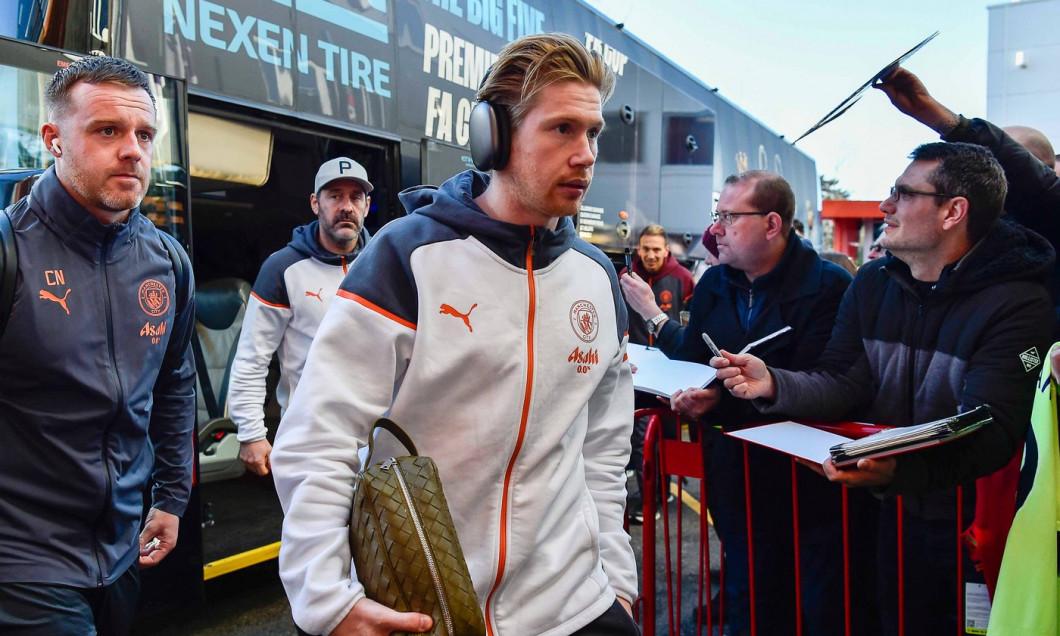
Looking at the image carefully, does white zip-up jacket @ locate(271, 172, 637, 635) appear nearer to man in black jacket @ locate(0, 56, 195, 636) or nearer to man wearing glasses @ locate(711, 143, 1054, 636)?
man in black jacket @ locate(0, 56, 195, 636)

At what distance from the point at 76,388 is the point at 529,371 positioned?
4.05 ft

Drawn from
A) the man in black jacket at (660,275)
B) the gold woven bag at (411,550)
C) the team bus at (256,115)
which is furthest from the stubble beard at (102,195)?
the man in black jacket at (660,275)

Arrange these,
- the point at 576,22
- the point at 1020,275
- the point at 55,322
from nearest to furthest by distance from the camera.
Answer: the point at 55,322, the point at 1020,275, the point at 576,22

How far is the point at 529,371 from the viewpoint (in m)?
1.60

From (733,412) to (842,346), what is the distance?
51 centimetres

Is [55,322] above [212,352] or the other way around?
above

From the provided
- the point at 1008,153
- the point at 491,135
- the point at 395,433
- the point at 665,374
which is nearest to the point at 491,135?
the point at 491,135

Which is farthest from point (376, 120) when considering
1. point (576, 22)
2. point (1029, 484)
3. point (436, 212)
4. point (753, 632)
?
point (1029, 484)

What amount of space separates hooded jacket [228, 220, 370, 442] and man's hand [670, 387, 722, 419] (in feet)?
6.13

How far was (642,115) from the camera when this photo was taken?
7.39 meters

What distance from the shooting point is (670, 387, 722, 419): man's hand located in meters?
2.92

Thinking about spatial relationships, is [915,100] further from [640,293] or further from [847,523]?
[847,523]

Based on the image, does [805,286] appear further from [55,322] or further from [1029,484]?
[55,322]

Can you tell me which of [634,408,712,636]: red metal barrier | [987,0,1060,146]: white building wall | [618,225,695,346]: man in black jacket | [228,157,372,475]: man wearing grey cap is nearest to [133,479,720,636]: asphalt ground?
[634,408,712,636]: red metal barrier
